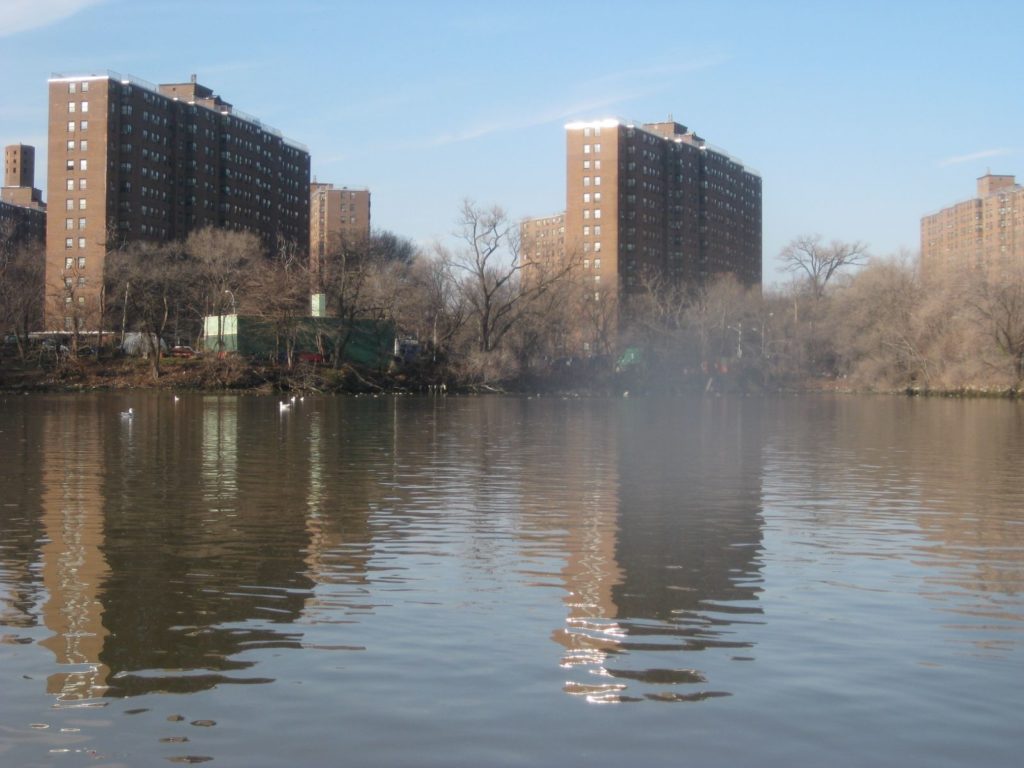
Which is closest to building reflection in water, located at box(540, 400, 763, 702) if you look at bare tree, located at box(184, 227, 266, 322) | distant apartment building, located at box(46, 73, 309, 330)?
bare tree, located at box(184, 227, 266, 322)

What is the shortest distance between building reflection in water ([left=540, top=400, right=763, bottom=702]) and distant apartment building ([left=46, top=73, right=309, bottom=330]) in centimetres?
11544

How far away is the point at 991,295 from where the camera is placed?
97.2 m

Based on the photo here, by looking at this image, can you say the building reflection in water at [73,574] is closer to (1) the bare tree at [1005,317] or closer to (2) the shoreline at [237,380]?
(2) the shoreline at [237,380]

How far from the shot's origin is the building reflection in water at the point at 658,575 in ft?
31.6

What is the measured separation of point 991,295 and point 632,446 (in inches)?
2861

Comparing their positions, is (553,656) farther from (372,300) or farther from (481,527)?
(372,300)

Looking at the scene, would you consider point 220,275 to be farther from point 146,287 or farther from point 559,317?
point 559,317

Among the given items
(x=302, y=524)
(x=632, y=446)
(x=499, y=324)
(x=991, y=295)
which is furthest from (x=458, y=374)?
(x=302, y=524)

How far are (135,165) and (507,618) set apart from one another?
482 ft

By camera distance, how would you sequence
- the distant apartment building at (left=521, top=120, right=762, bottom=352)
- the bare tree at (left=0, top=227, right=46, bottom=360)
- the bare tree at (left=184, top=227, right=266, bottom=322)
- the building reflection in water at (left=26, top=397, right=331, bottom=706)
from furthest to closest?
the distant apartment building at (left=521, top=120, right=762, bottom=352) → the bare tree at (left=184, top=227, right=266, bottom=322) → the bare tree at (left=0, top=227, right=46, bottom=360) → the building reflection in water at (left=26, top=397, right=331, bottom=706)

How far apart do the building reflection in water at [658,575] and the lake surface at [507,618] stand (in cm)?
6

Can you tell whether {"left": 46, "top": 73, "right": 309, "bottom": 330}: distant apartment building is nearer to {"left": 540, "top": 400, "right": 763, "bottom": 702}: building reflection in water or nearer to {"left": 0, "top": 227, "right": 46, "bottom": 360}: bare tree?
{"left": 0, "top": 227, "right": 46, "bottom": 360}: bare tree

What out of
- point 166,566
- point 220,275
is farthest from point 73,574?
point 220,275

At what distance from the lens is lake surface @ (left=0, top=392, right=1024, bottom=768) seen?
26.4 ft
